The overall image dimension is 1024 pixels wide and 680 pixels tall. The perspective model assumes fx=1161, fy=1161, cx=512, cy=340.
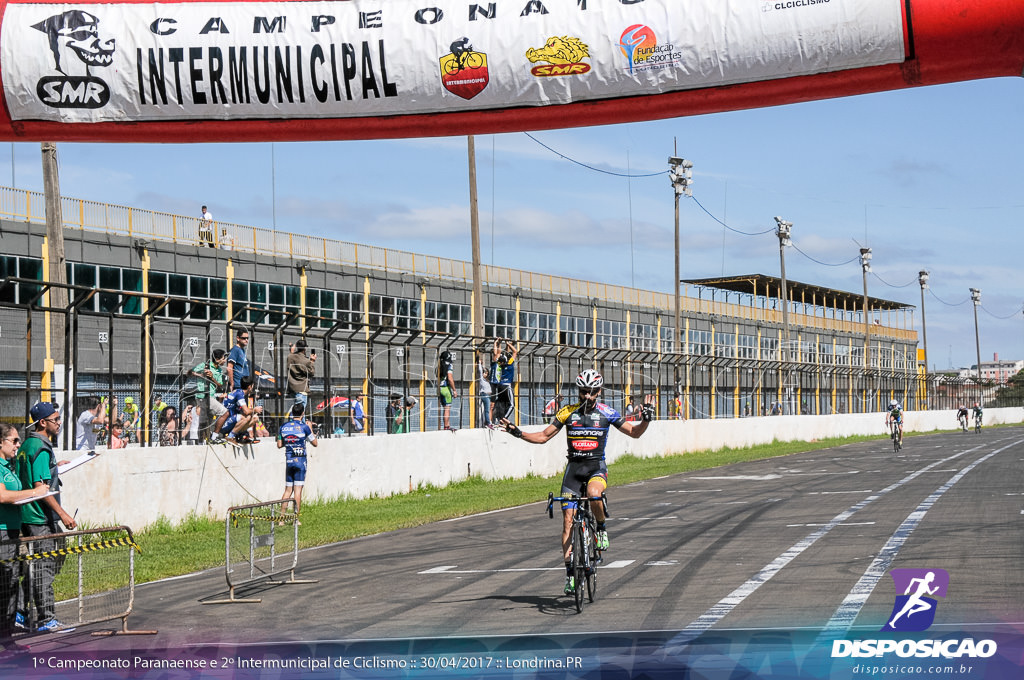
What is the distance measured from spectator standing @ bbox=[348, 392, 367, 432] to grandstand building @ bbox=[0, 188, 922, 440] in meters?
0.23

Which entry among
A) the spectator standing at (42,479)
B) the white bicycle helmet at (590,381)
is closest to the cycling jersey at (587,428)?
the white bicycle helmet at (590,381)

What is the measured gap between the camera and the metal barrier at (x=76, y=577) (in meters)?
8.84

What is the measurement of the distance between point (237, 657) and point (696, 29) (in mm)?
5327

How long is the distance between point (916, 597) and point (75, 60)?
7.59m

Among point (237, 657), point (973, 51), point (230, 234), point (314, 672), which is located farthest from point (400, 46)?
point (230, 234)

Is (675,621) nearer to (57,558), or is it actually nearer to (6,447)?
(57,558)

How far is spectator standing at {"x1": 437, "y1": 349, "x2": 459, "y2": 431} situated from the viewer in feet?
81.0

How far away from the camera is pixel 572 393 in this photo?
34.6 metres

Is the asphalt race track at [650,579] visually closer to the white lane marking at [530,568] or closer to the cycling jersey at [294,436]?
the white lane marking at [530,568]

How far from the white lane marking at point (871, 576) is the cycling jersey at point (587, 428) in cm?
251

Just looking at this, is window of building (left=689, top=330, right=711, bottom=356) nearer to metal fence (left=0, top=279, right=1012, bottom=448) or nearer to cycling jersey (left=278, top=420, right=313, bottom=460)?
metal fence (left=0, top=279, right=1012, bottom=448)

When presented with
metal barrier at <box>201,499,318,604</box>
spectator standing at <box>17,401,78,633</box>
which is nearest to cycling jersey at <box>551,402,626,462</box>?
metal barrier at <box>201,499,318,604</box>

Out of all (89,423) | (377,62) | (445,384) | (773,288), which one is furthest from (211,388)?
(773,288)

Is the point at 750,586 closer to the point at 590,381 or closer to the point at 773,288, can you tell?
the point at 590,381
